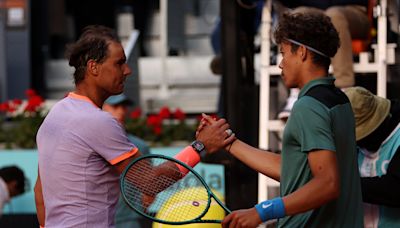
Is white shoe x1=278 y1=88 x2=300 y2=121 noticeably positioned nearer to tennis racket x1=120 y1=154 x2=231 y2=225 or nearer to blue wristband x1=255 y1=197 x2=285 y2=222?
tennis racket x1=120 y1=154 x2=231 y2=225

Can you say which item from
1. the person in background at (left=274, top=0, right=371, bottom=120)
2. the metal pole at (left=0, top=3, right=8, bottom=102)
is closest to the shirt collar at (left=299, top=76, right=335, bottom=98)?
the person in background at (left=274, top=0, right=371, bottom=120)

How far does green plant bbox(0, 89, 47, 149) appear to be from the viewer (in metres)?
9.16

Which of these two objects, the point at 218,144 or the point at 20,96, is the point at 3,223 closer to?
the point at 20,96

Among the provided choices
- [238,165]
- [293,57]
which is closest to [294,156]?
[293,57]

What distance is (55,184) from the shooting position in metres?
4.16

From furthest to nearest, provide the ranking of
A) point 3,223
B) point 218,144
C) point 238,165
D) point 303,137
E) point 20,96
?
point 20,96, point 3,223, point 238,165, point 218,144, point 303,137

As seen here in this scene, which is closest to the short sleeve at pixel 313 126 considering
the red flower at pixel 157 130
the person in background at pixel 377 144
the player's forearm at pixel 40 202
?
the person in background at pixel 377 144

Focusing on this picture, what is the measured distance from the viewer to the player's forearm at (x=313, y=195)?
3684mm

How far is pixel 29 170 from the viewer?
29.4 ft

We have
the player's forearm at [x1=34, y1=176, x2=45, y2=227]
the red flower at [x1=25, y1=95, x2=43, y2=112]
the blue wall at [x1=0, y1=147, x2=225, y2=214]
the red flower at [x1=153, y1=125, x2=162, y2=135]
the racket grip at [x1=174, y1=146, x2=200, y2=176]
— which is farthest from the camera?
the red flower at [x1=25, y1=95, x2=43, y2=112]

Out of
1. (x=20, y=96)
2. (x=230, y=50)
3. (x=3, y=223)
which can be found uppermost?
(x=230, y=50)

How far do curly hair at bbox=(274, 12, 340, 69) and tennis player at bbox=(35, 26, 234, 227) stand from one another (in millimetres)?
793

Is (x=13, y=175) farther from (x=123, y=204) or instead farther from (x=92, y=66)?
(x=92, y=66)

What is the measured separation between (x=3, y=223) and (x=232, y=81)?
9.48 feet
